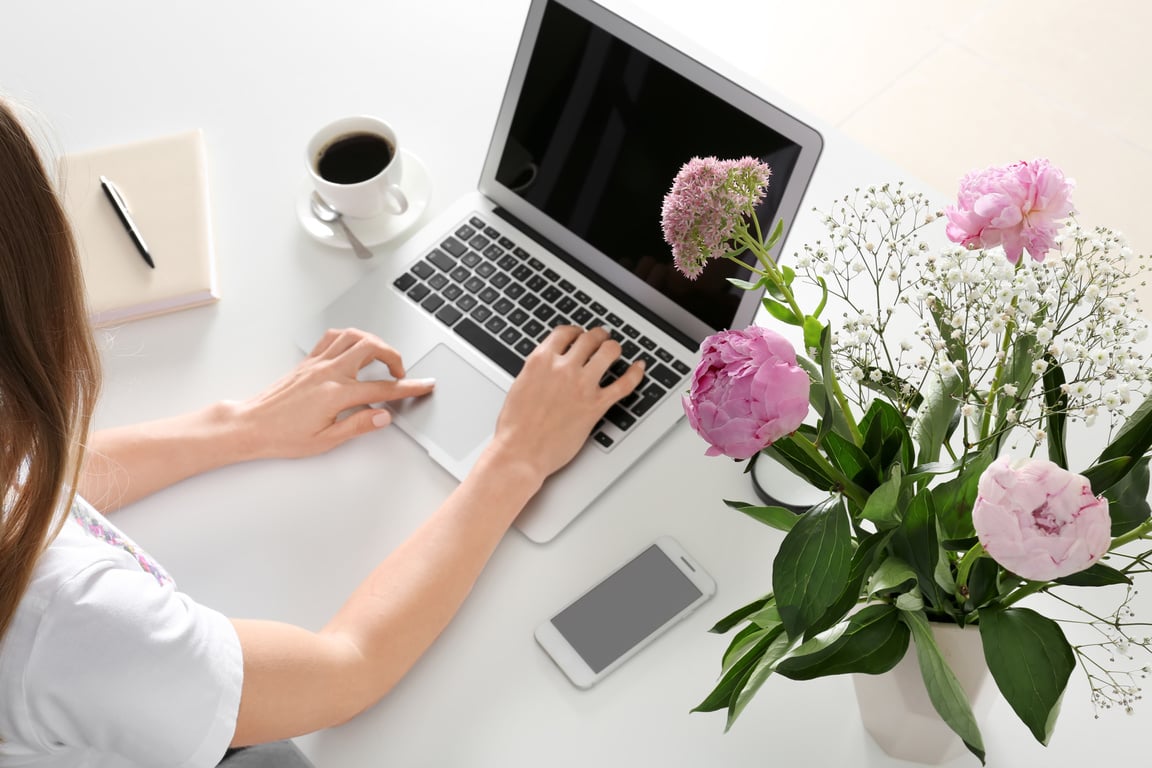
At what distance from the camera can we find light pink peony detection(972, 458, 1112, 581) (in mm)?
442

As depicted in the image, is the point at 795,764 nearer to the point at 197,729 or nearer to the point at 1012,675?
the point at 1012,675

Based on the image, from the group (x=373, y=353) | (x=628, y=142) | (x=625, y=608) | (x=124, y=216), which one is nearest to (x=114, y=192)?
(x=124, y=216)

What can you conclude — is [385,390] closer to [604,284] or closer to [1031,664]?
[604,284]

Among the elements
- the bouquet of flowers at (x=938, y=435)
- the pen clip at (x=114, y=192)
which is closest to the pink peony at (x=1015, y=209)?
the bouquet of flowers at (x=938, y=435)

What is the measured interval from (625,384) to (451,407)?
0.18 meters

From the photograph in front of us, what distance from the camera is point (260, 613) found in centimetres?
90

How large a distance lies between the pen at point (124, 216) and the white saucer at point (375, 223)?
0.17 meters

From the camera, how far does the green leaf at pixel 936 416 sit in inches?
23.4

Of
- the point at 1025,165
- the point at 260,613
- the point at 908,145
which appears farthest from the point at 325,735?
the point at 908,145

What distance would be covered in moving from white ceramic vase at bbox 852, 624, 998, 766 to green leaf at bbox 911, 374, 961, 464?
111 millimetres

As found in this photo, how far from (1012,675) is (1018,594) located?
0.20 feet

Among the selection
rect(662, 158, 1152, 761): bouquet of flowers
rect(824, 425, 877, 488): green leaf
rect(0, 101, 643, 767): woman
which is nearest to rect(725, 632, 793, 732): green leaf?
rect(662, 158, 1152, 761): bouquet of flowers

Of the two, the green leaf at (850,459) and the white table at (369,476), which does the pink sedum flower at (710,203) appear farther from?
the white table at (369,476)

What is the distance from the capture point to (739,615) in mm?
659
